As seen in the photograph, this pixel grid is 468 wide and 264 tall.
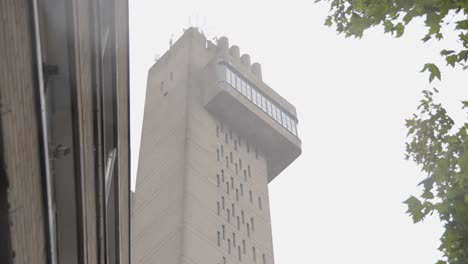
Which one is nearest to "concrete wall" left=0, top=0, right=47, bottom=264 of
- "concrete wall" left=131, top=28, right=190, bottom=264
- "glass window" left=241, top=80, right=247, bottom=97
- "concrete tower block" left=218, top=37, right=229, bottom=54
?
"concrete wall" left=131, top=28, right=190, bottom=264

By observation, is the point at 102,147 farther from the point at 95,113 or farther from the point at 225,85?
the point at 225,85

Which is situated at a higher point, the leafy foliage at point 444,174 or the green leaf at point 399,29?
the green leaf at point 399,29

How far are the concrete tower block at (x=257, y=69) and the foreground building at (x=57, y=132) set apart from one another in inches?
1954

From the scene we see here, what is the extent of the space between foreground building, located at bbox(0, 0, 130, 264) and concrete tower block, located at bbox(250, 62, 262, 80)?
49633 millimetres

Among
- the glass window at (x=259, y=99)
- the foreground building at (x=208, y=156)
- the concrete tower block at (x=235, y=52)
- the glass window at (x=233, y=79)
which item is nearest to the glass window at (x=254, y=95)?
the foreground building at (x=208, y=156)

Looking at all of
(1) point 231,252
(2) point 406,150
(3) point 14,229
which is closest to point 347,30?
(2) point 406,150

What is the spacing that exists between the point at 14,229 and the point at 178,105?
49.8 m

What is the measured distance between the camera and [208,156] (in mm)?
50281

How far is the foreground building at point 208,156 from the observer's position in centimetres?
4538

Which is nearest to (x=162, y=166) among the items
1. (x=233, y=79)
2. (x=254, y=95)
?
(x=233, y=79)

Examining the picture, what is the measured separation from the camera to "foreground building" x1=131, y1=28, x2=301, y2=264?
1786 inches

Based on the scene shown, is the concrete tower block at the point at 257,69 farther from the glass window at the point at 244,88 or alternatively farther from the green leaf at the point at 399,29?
the green leaf at the point at 399,29

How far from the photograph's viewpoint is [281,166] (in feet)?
193

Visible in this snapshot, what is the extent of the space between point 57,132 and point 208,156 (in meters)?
44.3
